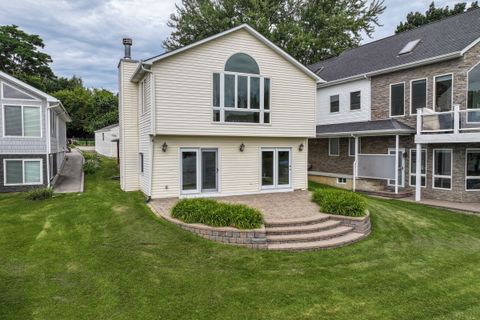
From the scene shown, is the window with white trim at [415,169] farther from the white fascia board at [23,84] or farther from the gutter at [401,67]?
the white fascia board at [23,84]

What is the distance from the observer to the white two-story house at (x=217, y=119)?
11812 mm

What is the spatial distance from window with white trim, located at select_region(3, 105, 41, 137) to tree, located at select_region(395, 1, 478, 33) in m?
36.2

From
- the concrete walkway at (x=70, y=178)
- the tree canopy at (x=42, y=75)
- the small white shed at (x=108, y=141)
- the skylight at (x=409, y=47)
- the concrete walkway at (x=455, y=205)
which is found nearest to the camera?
the concrete walkway at (x=455, y=205)

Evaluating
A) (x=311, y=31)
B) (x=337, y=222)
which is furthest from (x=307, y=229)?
(x=311, y=31)

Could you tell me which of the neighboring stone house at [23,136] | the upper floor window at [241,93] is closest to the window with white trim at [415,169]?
the upper floor window at [241,93]

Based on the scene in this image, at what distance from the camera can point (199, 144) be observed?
496 inches

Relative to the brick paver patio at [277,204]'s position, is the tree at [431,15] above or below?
above

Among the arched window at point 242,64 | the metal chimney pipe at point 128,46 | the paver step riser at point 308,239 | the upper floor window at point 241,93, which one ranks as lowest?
the paver step riser at point 308,239

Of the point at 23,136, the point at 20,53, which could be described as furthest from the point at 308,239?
the point at 20,53

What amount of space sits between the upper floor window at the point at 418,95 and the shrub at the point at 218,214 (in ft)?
37.0

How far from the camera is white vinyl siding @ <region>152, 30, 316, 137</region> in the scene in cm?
1162

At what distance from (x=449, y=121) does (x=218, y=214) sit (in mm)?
11156

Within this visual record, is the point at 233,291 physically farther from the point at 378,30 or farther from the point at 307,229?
the point at 378,30

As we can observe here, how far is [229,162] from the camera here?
13.1 metres
